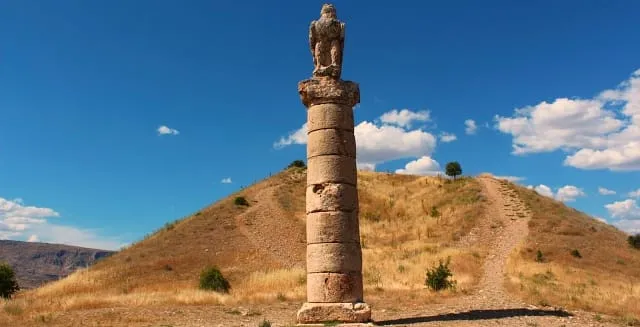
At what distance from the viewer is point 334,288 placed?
1316cm

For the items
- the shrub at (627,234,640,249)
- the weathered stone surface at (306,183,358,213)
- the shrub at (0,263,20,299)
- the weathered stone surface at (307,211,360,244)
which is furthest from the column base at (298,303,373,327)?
Result: the shrub at (627,234,640,249)

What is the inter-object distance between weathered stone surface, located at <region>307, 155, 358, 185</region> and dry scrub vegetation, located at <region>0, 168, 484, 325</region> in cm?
713

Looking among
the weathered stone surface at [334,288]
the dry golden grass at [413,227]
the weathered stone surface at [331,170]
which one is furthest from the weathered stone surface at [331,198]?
the dry golden grass at [413,227]

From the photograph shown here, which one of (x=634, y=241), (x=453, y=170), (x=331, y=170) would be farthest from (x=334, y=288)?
(x=453, y=170)

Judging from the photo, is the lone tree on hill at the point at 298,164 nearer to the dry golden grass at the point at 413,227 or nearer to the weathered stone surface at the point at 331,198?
the dry golden grass at the point at 413,227

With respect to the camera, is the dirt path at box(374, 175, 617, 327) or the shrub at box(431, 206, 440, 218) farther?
the shrub at box(431, 206, 440, 218)

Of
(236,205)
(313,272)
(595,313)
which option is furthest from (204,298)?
(236,205)

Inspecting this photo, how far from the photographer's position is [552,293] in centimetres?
2069

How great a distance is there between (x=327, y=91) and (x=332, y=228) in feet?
11.5

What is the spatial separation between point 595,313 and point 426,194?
34.1 m

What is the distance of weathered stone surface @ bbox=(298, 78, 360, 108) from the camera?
14.1 meters

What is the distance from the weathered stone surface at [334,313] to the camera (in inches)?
502

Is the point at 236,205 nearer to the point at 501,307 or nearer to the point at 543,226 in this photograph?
the point at 543,226

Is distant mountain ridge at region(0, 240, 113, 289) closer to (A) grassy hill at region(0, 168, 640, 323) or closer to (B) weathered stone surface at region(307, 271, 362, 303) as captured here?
(A) grassy hill at region(0, 168, 640, 323)
